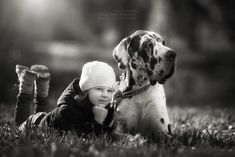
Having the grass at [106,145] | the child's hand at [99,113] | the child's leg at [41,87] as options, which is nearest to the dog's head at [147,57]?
the child's hand at [99,113]

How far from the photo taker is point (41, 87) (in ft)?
22.5

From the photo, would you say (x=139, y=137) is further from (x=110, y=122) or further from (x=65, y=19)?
(x=65, y=19)

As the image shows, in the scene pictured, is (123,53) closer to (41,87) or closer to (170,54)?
(170,54)

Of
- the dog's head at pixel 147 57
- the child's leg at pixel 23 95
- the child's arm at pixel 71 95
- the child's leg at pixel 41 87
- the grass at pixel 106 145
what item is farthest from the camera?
the child's leg at pixel 41 87

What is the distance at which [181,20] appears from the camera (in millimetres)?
20859

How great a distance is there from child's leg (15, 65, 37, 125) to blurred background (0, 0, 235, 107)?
8.02ft

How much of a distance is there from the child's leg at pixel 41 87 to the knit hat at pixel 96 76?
103cm

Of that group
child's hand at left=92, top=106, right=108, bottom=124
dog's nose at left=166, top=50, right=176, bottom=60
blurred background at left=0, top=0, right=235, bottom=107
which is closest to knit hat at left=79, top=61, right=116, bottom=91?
child's hand at left=92, top=106, right=108, bottom=124

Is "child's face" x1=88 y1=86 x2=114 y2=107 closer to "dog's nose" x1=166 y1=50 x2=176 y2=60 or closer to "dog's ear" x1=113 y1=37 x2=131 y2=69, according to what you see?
"dog's ear" x1=113 y1=37 x2=131 y2=69

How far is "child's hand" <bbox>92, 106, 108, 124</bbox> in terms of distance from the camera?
18.8ft

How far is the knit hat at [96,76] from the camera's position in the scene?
18.9 feet

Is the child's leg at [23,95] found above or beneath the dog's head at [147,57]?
beneath

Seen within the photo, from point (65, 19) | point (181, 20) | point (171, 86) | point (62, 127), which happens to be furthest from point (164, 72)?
point (65, 19)

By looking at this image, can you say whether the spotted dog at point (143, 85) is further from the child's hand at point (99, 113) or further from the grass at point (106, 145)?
the grass at point (106, 145)
